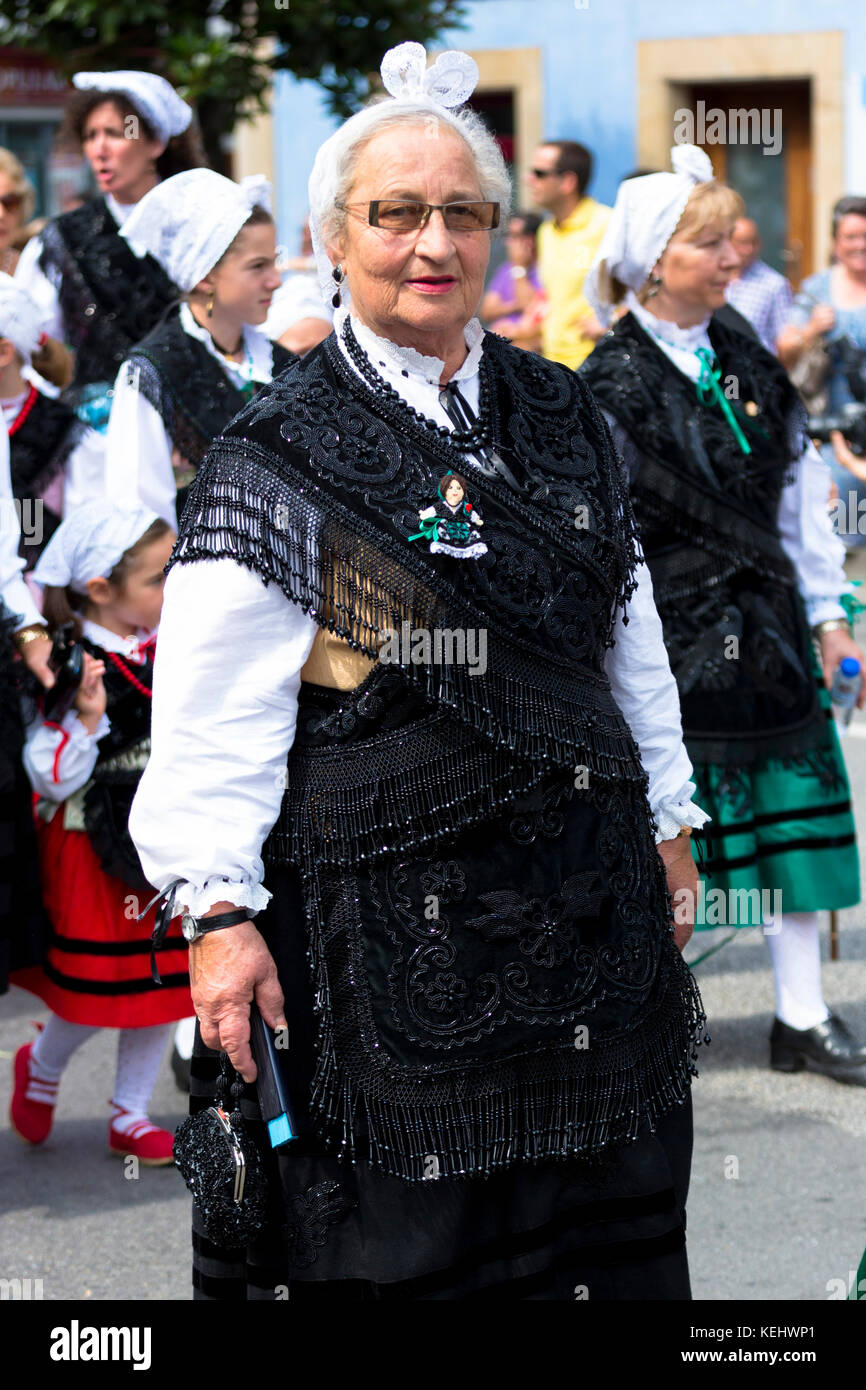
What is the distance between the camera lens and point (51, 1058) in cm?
456

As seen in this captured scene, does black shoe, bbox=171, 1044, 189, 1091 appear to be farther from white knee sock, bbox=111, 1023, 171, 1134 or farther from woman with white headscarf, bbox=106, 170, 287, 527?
woman with white headscarf, bbox=106, 170, 287, 527

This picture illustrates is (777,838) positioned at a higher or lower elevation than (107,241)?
lower

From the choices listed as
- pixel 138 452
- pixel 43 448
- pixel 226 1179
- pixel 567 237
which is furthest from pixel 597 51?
pixel 226 1179

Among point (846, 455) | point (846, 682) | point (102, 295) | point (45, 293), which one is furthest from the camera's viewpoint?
point (846, 455)

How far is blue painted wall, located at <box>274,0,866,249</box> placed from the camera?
1730cm

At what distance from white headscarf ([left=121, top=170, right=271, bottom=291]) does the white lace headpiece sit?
76.5 inches

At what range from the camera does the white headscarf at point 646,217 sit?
4645 mm

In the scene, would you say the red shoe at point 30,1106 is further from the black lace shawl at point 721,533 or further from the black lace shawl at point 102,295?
the black lace shawl at point 102,295

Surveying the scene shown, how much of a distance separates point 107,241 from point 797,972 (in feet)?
9.65

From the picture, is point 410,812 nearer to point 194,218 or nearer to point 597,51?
point 194,218

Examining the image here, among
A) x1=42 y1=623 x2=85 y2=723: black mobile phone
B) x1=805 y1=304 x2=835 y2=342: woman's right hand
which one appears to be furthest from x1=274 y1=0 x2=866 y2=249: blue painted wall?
x1=42 y1=623 x2=85 y2=723: black mobile phone

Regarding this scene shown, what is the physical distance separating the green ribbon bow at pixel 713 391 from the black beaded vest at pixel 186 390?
36.7 inches

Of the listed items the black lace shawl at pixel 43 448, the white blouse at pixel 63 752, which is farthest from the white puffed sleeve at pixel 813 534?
the black lace shawl at pixel 43 448
